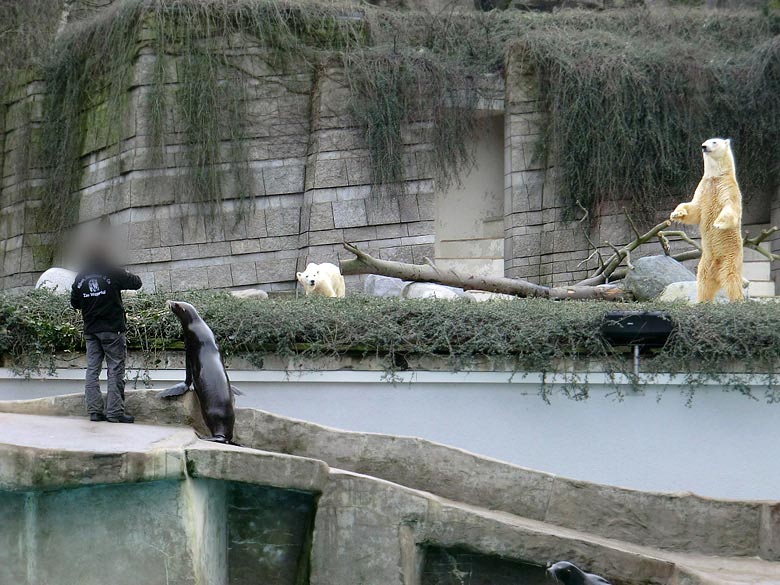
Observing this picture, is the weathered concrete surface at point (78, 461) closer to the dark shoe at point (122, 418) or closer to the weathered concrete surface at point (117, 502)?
the weathered concrete surface at point (117, 502)

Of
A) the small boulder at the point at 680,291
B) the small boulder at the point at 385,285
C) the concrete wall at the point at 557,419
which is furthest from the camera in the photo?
the small boulder at the point at 385,285

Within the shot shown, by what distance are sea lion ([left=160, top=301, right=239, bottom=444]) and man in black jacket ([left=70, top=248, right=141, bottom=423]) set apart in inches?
13.0

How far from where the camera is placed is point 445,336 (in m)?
8.38

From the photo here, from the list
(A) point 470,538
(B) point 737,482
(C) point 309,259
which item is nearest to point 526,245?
(C) point 309,259

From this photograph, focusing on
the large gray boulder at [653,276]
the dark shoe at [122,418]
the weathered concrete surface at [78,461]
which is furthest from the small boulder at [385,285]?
the weathered concrete surface at [78,461]

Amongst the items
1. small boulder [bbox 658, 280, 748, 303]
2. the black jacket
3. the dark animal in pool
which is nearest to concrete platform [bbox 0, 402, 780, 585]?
the dark animal in pool

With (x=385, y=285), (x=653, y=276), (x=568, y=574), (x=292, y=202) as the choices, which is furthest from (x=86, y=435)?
(x=292, y=202)

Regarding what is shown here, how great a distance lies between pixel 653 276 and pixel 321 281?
12.6 feet

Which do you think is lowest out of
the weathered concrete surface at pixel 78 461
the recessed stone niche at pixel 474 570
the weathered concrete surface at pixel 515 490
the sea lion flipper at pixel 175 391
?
the recessed stone niche at pixel 474 570

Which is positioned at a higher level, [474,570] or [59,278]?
[59,278]

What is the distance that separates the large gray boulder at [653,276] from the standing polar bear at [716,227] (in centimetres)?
186

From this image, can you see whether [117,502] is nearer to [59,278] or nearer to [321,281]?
[321,281]

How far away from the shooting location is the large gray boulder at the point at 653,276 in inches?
472

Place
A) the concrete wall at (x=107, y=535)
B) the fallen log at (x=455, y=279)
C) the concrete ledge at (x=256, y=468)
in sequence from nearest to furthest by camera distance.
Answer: the concrete wall at (x=107, y=535)
the concrete ledge at (x=256, y=468)
the fallen log at (x=455, y=279)
